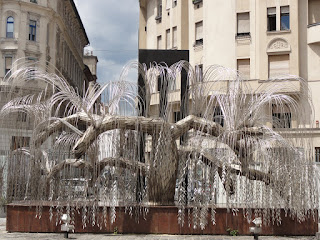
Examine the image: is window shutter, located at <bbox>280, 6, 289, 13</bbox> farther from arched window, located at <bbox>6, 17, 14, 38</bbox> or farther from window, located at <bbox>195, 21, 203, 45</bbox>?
arched window, located at <bbox>6, 17, 14, 38</bbox>

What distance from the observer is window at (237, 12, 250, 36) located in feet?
113

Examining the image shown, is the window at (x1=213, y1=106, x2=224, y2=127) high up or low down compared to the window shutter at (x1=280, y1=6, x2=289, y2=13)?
down

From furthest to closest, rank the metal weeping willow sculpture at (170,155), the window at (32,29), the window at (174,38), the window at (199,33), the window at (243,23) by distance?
the window at (32,29)
the window at (174,38)
the window at (199,33)
the window at (243,23)
the metal weeping willow sculpture at (170,155)

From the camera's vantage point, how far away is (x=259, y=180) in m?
17.3

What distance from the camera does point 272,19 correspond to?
112 feet

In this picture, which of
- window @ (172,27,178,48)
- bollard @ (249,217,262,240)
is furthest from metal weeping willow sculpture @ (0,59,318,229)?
window @ (172,27,178,48)

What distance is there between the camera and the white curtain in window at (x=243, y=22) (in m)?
34.4

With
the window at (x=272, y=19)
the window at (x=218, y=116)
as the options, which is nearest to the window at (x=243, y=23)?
the window at (x=272, y=19)

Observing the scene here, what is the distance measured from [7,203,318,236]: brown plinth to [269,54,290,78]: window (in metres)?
17.3

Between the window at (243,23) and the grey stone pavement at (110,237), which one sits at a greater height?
the window at (243,23)

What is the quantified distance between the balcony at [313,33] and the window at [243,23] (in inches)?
156

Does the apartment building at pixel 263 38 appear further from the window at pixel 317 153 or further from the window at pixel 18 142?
the window at pixel 18 142

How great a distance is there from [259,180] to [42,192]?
7443mm

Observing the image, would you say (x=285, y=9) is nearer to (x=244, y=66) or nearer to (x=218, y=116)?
(x=244, y=66)
